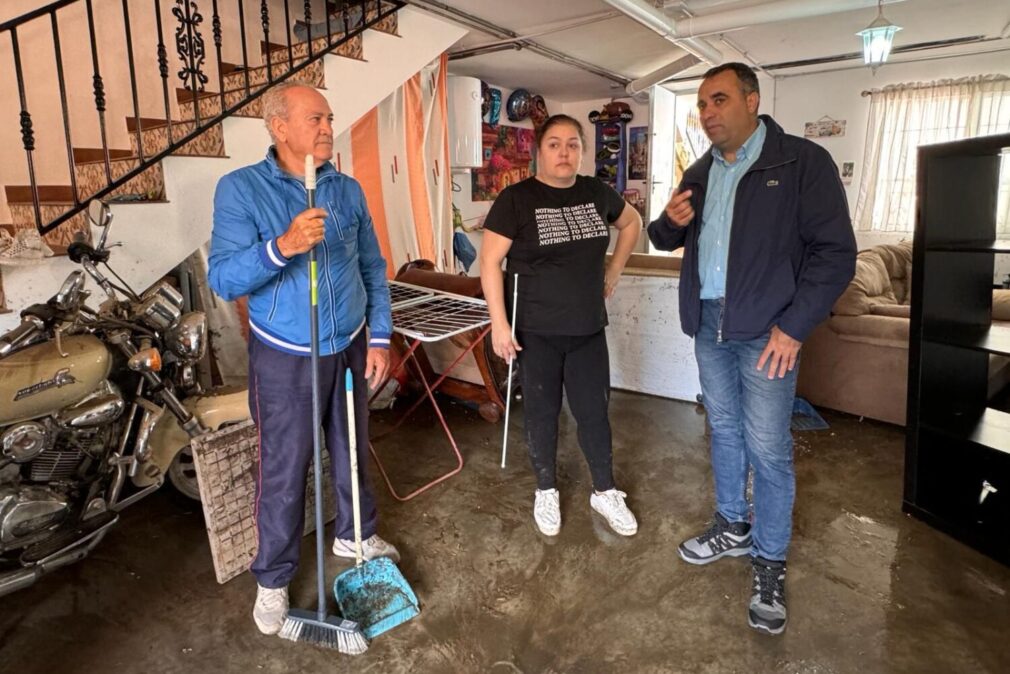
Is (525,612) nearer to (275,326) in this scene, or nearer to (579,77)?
(275,326)

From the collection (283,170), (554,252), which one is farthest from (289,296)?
(554,252)

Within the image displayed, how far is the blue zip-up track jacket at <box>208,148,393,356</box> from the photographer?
172 centimetres

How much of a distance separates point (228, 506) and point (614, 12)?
3.77m

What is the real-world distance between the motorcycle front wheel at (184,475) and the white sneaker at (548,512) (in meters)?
1.45

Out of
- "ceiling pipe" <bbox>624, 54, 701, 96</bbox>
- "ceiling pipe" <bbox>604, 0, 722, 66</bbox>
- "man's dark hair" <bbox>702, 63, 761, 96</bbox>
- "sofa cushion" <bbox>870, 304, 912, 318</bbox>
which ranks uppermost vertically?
"ceiling pipe" <bbox>624, 54, 701, 96</bbox>

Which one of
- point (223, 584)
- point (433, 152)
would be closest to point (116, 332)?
point (223, 584)

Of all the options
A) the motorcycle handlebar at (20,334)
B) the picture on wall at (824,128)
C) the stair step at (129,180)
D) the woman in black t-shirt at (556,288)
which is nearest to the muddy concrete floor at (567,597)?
the woman in black t-shirt at (556,288)

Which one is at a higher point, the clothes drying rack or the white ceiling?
the white ceiling

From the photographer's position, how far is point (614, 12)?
4.23 m

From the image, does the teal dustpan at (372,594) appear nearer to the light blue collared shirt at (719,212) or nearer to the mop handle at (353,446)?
the mop handle at (353,446)

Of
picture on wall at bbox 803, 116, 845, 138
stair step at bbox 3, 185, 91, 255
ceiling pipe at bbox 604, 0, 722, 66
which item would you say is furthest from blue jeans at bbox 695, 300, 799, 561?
picture on wall at bbox 803, 116, 845, 138

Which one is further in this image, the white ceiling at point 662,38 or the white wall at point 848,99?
the white wall at point 848,99

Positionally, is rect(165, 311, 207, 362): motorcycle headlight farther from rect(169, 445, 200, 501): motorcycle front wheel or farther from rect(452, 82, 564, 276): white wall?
rect(452, 82, 564, 276): white wall

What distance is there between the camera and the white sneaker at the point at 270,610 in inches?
77.6
